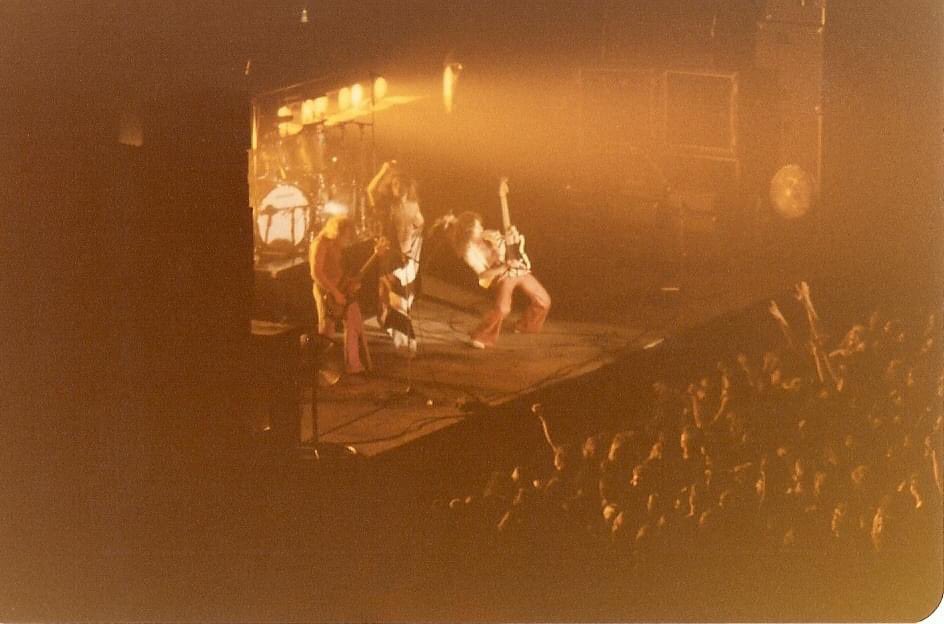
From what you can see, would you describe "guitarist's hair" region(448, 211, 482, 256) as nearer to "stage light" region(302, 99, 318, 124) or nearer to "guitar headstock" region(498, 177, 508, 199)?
"guitar headstock" region(498, 177, 508, 199)

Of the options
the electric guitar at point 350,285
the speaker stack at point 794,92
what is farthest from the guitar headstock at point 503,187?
the speaker stack at point 794,92

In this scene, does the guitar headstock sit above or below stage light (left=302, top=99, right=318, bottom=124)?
below

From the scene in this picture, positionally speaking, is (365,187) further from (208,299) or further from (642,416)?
(642,416)

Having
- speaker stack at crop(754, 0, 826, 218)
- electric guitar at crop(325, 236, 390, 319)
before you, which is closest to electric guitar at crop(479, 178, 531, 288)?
electric guitar at crop(325, 236, 390, 319)

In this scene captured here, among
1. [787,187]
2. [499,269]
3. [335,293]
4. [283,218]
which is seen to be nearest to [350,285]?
[335,293]

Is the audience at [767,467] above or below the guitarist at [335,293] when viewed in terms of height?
below

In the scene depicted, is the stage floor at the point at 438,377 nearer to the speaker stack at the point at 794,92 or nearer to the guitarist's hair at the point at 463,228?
→ the guitarist's hair at the point at 463,228

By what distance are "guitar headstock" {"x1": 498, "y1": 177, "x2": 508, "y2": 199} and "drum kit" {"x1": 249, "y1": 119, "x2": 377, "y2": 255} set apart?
328 mm

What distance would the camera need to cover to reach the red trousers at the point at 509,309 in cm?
231

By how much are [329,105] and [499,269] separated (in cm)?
59

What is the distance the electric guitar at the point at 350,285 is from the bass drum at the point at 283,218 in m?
0.15

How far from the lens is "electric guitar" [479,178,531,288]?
2316 mm

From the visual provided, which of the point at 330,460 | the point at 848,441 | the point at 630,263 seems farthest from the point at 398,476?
the point at 848,441

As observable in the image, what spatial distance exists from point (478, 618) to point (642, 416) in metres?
0.66
